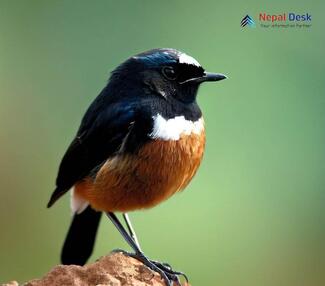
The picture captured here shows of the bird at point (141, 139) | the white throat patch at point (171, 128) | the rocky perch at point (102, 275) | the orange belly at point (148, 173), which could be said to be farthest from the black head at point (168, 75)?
the rocky perch at point (102, 275)

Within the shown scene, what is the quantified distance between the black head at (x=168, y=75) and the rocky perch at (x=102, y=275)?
1011 millimetres

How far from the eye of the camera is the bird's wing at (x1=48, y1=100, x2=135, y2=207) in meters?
4.27

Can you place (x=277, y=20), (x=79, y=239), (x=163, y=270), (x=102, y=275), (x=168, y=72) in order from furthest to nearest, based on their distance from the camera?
(x=277, y=20) → (x=79, y=239) → (x=168, y=72) → (x=163, y=270) → (x=102, y=275)

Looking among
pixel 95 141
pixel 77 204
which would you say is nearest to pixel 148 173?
pixel 95 141

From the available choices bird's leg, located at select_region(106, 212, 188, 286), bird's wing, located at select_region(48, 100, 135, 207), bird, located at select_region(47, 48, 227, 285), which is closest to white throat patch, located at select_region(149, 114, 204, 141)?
bird, located at select_region(47, 48, 227, 285)

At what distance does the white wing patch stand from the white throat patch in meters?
0.85

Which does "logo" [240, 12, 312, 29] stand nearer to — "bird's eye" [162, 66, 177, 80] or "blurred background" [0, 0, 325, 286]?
"blurred background" [0, 0, 325, 286]

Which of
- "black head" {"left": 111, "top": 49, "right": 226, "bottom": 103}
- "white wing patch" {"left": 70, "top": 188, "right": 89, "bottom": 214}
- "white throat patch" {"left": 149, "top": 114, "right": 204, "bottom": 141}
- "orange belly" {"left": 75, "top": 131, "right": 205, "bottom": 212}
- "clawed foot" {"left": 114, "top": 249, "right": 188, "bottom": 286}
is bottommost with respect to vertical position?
"clawed foot" {"left": 114, "top": 249, "right": 188, "bottom": 286}

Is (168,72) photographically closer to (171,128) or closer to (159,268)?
(171,128)

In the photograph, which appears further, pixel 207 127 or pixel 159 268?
pixel 207 127

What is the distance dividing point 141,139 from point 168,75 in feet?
1.42

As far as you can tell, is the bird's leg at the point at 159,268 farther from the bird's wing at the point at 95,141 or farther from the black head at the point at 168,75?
the black head at the point at 168,75

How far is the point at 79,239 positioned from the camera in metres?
4.97

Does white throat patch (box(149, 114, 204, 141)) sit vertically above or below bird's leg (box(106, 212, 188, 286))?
above
